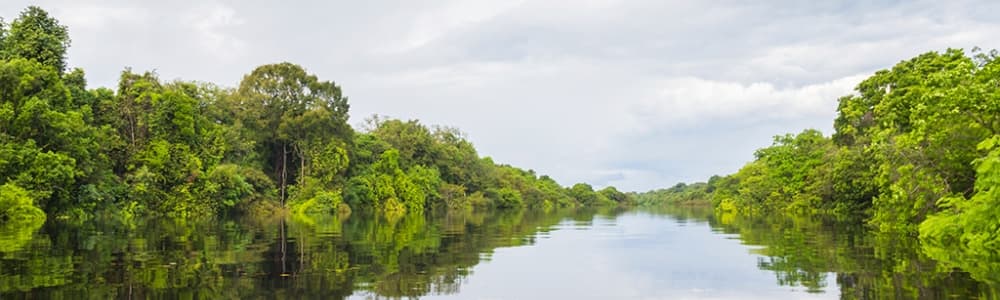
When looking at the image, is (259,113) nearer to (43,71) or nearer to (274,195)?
(274,195)

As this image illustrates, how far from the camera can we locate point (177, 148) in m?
49.8

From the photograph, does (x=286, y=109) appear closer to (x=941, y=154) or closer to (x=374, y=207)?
(x=374, y=207)

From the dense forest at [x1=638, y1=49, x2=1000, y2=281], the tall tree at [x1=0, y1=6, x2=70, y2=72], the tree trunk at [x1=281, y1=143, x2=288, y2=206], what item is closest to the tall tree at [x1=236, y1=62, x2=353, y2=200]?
the tree trunk at [x1=281, y1=143, x2=288, y2=206]

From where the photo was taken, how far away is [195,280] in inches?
440

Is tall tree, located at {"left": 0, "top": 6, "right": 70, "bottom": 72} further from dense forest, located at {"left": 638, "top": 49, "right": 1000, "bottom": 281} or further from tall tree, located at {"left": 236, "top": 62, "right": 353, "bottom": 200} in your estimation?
dense forest, located at {"left": 638, "top": 49, "right": 1000, "bottom": 281}

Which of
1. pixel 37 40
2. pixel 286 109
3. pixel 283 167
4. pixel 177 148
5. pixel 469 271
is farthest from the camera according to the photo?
pixel 283 167

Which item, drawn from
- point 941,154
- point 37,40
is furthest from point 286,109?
point 941,154

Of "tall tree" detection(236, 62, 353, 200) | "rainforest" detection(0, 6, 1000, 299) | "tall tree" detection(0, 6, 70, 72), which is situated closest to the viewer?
"rainforest" detection(0, 6, 1000, 299)

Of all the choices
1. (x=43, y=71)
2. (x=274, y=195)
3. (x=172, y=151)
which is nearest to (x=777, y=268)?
(x=43, y=71)

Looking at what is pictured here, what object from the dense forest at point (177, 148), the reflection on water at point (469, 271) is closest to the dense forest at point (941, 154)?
the reflection on water at point (469, 271)

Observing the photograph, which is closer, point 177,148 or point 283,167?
point 177,148

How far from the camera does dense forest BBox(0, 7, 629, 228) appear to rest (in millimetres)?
36688

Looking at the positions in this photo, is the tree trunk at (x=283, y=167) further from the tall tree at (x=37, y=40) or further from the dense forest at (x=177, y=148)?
the tall tree at (x=37, y=40)

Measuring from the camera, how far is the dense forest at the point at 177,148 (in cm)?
3669
